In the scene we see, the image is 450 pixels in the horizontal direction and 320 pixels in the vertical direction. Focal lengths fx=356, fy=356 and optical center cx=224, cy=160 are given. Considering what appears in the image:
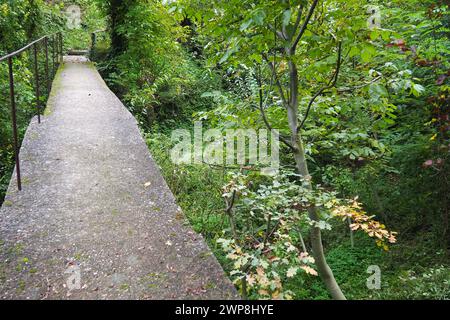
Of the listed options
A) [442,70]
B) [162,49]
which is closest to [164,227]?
[442,70]

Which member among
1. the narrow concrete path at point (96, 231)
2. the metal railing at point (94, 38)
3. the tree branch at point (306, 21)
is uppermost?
the metal railing at point (94, 38)

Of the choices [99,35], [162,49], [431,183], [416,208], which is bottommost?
[416,208]

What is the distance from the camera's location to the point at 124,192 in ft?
11.6

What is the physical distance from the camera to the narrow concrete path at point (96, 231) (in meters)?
2.38

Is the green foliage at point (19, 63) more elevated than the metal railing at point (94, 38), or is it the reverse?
the metal railing at point (94, 38)

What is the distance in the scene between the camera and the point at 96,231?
2924 millimetres

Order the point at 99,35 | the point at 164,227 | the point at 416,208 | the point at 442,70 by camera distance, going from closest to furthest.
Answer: the point at 164,227
the point at 442,70
the point at 416,208
the point at 99,35

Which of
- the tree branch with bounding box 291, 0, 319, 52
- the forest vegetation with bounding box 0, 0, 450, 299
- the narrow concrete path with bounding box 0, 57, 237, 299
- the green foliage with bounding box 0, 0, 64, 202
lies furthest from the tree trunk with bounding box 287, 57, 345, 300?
the green foliage with bounding box 0, 0, 64, 202

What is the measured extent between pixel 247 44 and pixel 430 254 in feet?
13.3

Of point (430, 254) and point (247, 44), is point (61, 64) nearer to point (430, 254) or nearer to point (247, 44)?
point (247, 44)

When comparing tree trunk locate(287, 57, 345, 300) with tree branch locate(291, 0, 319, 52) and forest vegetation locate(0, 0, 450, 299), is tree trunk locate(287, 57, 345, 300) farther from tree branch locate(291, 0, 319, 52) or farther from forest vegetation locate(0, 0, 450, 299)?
tree branch locate(291, 0, 319, 52)

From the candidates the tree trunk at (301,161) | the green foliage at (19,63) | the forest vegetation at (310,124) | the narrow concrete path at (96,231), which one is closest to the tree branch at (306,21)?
the forest vegetation at (310,124)

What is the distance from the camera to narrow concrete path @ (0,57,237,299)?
2.38 m

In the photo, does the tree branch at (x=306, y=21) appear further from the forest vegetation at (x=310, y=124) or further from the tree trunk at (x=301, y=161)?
the tree trunk at (x=301, y=161)
